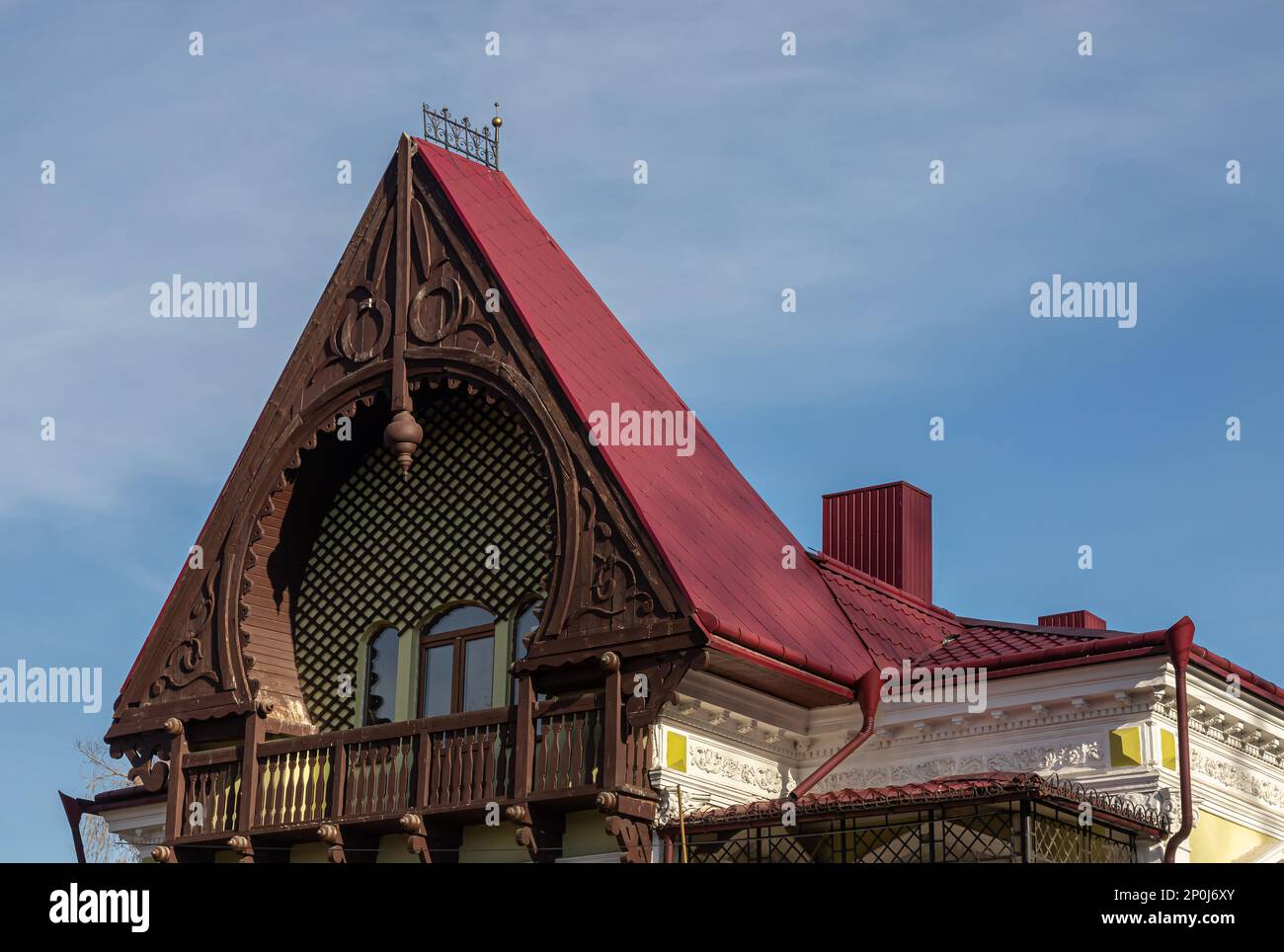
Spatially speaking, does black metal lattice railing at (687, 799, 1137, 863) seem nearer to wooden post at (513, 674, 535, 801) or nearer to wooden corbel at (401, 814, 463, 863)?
wooden post at (513, 674, 535, 801)

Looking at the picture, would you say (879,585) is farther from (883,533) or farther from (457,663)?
(457,663)

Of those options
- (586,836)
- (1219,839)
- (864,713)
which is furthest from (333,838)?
(1219,839)

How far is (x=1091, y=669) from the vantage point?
18.8 m

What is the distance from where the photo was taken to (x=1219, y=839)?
19328mm

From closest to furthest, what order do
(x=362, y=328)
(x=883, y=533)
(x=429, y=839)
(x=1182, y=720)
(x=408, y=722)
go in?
(x=1182, y=720) < (x=429, y=839) < (x=408, y=722) < (x=362, y=328) < (x=883, y=533)

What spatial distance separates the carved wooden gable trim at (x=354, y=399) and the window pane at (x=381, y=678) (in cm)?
92

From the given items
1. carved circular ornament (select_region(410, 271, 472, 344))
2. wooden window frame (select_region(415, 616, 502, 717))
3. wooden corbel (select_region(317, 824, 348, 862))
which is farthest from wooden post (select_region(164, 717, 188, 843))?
carved circular ornament (select_region(410, 271, 472, 344))

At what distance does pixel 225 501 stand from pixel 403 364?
2718 mm

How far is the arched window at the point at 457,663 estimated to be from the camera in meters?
21.2

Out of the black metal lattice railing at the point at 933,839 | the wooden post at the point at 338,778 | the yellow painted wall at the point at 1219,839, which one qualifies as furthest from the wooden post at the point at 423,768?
the yellow painted wall at the point at 1219,839

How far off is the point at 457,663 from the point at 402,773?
5.47ft

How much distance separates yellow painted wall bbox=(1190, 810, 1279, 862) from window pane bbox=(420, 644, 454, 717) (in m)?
7.50
